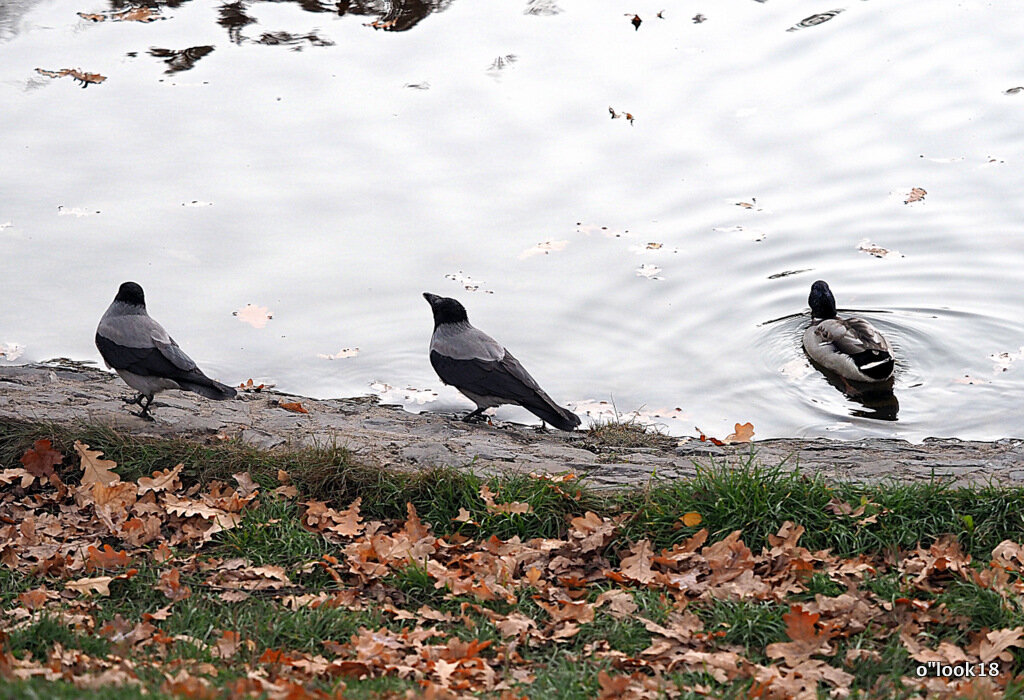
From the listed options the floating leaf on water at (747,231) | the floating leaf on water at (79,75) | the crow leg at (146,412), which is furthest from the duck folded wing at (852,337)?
the floating leaf on water at (79,75)

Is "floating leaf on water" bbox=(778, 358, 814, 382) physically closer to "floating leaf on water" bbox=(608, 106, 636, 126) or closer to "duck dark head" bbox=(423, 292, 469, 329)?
"duck dark head" bbox=(423, 292, 469, 329)

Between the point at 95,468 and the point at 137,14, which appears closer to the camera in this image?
the point at 95,468

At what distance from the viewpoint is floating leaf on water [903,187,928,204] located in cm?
1149

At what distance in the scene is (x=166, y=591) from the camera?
4.91m

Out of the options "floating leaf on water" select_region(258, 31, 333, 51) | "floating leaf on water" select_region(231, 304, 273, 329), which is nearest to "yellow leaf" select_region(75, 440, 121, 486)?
"floating leaf on water" select_region(231, 304, 273, 329)

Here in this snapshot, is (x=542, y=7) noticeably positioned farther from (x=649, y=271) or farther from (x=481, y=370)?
(x=481, y=370)

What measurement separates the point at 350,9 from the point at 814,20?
22.8 ft

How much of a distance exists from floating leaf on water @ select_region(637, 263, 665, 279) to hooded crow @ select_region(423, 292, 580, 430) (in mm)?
2757

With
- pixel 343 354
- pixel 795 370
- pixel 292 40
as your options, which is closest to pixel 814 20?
pixel 292 40

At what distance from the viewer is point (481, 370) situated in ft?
24.9

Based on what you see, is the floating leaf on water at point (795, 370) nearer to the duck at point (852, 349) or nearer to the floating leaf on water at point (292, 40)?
the duck at point (852, 349)

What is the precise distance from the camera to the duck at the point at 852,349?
9.00 metres

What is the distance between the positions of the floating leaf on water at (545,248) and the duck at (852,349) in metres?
2.57

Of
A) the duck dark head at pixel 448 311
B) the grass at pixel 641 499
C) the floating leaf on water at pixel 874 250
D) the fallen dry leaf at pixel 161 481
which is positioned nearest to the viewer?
the grass at pixel 641 499
